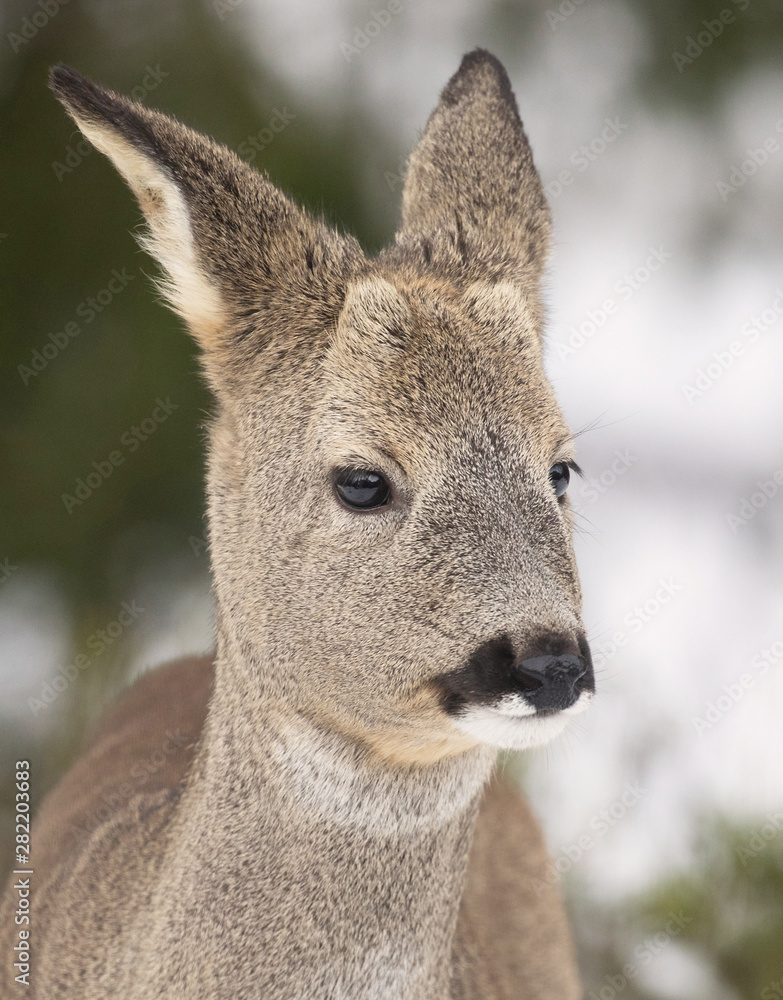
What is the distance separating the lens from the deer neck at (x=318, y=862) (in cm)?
267

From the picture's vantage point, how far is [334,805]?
2662 mm

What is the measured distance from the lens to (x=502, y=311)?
2.89 meters

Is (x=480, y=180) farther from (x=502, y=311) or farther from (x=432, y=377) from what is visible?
(x=432, y=377)

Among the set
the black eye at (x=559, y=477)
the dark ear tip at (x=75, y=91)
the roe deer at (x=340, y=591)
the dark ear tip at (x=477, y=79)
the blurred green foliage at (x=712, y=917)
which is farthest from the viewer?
the blurred green foliage at (x=712, y=917)

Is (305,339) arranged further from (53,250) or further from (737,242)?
Result: (737,242)

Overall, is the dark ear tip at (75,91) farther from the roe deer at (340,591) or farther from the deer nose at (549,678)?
the deer nose at (549,678)

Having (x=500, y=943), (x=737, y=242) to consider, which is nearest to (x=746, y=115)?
(x=737, y=242)

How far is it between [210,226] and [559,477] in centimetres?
107

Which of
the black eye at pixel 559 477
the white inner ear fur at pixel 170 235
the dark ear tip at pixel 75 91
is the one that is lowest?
the black eye at pixel 559 477

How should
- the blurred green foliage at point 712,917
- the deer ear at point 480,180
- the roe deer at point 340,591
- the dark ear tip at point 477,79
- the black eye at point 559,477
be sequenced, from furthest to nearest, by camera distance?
1. the blurred green foliage at point 712,917
2. the dark ear tip at point 477,79
3. the deer ear at point 480,180
4. the black eye at point 559,477
5. the roe deer at point 340,591

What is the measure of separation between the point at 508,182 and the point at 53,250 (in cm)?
412

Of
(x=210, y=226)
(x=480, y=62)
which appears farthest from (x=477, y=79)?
(x=210, y=226)

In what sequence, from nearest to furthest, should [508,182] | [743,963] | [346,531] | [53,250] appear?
[346,531], [508,182], [743,963], [53,250]

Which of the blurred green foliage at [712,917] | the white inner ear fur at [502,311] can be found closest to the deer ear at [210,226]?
the white inner ear fur at [502,311]
